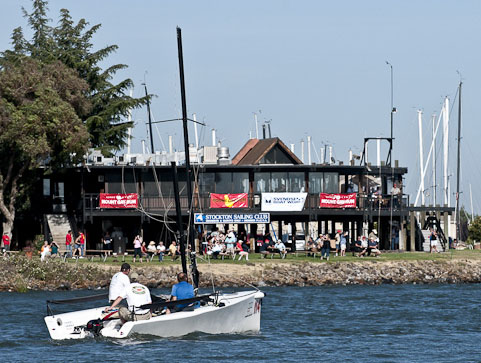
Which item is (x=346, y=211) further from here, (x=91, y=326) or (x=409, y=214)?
(x=91, y=326)

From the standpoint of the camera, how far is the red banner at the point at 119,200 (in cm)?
5731

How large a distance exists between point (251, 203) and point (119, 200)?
705cm

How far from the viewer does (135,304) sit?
27.5 m

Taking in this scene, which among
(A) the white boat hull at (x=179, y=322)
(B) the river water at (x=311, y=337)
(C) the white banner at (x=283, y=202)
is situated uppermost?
(C) the white banner at (x=283, y=202)

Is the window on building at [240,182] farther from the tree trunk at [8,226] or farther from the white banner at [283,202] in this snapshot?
the tree trunk at [8,226]

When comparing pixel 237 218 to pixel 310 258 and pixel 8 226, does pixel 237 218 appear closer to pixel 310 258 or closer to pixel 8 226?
pixel 310 258

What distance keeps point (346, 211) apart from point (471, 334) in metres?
26.5

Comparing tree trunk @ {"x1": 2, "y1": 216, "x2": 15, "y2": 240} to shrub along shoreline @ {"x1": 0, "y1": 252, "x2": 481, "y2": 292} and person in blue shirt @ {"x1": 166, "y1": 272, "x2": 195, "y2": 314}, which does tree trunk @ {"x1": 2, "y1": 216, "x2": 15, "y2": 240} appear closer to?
shrub along shoreline @ {"x1": 0, "y1": 252, "x2": 481, "y2": 292}

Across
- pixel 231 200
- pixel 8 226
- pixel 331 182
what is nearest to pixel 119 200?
pixel 231 200

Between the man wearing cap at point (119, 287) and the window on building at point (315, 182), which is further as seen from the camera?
the window on building at point (315, 182)

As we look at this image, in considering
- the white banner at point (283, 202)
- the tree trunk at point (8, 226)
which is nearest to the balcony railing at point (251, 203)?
the white banner at point (283, 202)

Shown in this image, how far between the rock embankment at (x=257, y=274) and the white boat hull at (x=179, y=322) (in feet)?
56.9

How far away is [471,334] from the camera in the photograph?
103ft

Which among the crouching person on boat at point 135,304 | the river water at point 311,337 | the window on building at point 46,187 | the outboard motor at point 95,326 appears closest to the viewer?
the river water at point 311,337
